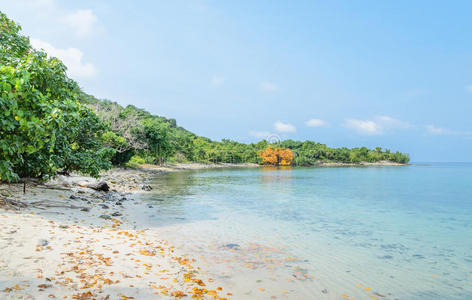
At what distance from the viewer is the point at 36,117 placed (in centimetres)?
571

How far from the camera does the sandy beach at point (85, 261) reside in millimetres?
4957

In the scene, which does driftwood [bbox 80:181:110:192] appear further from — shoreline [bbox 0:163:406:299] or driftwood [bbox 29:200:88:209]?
shoreline [bbox 0:163:406:299]

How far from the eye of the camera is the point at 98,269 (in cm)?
594

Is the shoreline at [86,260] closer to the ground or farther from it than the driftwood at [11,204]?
closer to the ground

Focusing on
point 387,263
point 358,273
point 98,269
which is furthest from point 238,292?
point 387,263

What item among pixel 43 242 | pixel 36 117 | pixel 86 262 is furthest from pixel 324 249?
pixel 36 117

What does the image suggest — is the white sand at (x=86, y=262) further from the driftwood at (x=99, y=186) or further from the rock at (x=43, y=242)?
the driftwood at (x=99, y=186)

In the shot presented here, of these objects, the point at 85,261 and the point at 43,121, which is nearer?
the point at 43,121

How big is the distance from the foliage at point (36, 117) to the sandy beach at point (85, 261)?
5.67 ft

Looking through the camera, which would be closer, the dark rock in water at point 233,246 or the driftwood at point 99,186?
the dark rock in water at point 233,246

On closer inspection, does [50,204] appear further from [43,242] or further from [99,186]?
[99,186]

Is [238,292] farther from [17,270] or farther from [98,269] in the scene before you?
[17,270]

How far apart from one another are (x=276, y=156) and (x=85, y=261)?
119 metres

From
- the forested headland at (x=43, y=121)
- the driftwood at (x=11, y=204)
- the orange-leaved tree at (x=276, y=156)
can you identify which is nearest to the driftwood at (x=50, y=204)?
the driftwood at (x=11, y=204)
